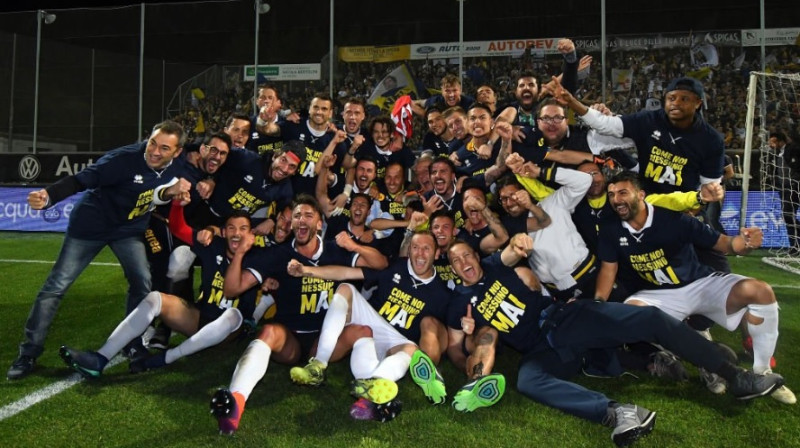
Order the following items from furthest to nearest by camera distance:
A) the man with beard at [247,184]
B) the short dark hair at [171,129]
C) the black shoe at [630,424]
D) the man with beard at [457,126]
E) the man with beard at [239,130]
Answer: the man with beard at [457,126]
the man with beard at [239,130]
the man with beard at [247,184]
the short dark hair at [171,129]
the black shoe at [630,424]

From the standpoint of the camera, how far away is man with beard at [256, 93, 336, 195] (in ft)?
20.9

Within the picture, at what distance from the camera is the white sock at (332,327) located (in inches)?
154

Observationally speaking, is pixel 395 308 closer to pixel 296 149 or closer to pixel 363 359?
pixel 363 359

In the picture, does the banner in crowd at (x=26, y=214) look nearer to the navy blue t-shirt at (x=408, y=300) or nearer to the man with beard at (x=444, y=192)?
the man with beard at (x=444, y=192)

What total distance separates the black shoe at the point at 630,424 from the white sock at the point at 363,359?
1.59 metres

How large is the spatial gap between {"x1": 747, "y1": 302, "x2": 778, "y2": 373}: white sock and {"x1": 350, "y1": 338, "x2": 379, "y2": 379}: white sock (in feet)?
9.05

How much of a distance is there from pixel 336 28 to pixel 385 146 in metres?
12.1

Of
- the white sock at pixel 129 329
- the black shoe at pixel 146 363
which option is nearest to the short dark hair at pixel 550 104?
the white sock at pixel 129 329

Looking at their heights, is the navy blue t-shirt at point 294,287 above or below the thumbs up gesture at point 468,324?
above

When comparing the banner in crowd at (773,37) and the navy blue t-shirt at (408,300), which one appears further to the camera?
the banner in crowd at (773,37)

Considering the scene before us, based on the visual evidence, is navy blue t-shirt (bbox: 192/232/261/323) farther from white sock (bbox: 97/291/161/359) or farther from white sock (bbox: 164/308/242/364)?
white sock (bbox: 97/291/161/359)

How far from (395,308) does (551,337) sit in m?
1.30

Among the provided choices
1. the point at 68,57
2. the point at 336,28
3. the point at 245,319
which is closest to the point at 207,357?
the point at 245,319

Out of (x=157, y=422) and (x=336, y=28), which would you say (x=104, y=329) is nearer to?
(x=157, y=422)
